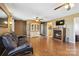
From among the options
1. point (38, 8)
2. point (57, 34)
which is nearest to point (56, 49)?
point (38, 8)

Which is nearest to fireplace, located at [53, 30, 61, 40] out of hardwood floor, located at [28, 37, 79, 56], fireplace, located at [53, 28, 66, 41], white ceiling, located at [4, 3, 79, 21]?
fireplace, located at [53, 28, 66, 41]

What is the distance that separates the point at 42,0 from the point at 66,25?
723cm

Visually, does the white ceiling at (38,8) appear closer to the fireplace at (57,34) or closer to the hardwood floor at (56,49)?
the hardwood floor at (56,49)

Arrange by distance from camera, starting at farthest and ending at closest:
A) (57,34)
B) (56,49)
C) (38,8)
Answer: (57,34) → (38,8) → (56,49)

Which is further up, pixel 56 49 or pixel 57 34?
pixel 57 34

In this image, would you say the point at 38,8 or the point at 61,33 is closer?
the point at 38,8

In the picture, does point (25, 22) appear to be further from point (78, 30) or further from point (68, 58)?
point (68, 58)

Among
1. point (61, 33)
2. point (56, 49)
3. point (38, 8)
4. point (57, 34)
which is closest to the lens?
point (56, 49)

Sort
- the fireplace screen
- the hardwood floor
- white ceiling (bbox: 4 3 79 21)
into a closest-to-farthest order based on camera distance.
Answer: the hardwood floor → white ceiling (bbox: 4 3 79 21) → the fireplace screen

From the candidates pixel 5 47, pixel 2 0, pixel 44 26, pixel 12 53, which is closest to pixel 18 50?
pixel 12 53

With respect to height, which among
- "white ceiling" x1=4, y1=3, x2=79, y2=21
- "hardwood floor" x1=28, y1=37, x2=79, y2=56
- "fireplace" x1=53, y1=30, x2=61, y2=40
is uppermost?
"white ceiling" x1=4, y1=3, x2=79, y2=21

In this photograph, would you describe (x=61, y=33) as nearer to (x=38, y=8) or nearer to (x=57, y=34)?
(x=57, y=34)

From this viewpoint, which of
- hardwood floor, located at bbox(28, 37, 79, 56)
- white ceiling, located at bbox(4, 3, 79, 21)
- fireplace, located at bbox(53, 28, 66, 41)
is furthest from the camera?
fireplace, located at bbox(53, 28, 66, 41)

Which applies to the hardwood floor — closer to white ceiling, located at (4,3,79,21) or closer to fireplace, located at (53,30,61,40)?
white ceiling, located at (4,3,79,21)
